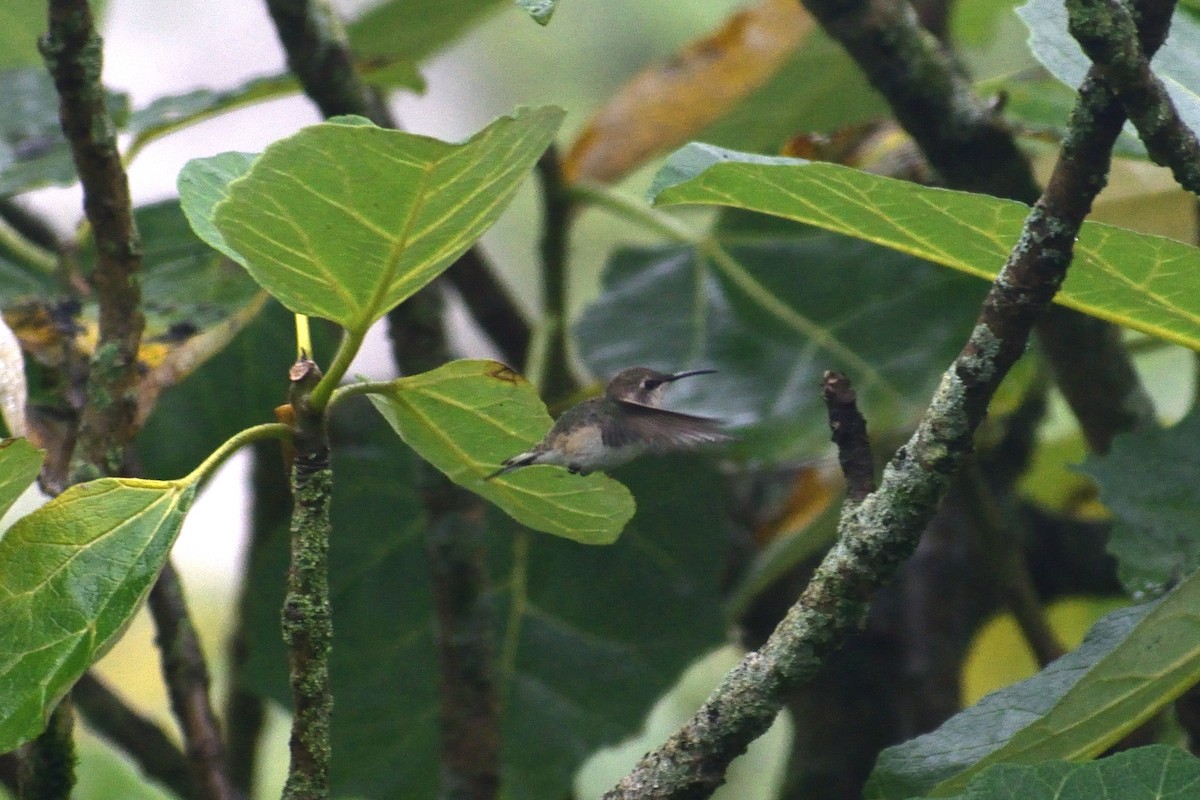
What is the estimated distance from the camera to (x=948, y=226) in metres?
0.63

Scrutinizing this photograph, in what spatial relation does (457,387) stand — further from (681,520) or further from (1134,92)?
(681,520)

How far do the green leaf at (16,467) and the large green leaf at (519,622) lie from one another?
65cm

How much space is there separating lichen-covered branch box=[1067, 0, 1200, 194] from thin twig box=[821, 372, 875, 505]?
0.15 metres

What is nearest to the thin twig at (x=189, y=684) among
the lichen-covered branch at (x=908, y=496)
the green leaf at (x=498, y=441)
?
the green leaf at (x=498, y=441)

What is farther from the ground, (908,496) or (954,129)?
(954,129)

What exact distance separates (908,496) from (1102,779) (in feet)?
0.50

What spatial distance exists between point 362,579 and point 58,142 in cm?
50

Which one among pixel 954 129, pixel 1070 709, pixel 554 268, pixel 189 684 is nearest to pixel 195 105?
pixel 554 268

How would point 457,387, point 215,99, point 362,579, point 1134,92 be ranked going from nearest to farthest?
point 1134,92, point 457,387, point 215,99, point 362,579

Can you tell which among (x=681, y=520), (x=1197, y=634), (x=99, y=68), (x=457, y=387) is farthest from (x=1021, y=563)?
(x=99, y=68)

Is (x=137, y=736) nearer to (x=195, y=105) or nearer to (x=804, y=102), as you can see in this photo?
(x=195, y=105)

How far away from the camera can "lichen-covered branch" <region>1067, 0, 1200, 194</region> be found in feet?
1.45

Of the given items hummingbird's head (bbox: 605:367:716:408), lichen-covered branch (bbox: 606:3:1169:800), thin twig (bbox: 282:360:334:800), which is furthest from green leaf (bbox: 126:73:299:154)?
lichen-covered branch (bbox: 606:3:1169:800)

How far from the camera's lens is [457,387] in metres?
0.57
